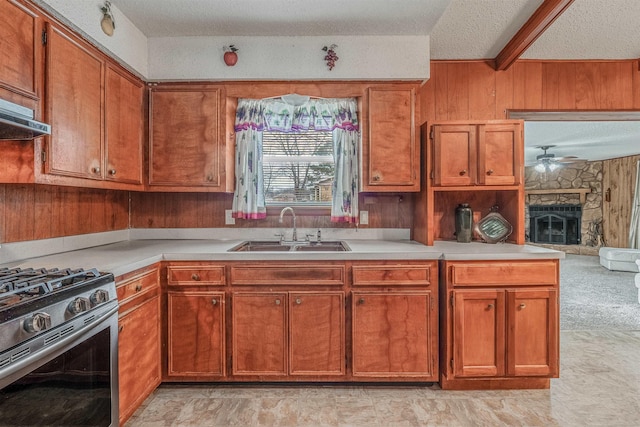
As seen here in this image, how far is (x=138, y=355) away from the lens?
197 centimetres

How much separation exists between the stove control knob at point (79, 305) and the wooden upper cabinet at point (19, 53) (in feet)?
2.98

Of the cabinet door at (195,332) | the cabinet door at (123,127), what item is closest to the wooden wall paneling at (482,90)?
the cabinet door at (195,332)

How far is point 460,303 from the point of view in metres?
2.22

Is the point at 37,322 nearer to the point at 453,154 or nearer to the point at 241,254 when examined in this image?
the point at 241,254

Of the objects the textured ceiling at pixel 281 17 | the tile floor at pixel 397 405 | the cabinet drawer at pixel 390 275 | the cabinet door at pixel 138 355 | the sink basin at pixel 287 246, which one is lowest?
the tile floor at pixel 397 405

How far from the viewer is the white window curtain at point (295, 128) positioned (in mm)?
2764

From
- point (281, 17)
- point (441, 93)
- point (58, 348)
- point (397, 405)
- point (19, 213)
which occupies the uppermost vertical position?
point (281, 17)

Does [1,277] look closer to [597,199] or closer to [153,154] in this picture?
[153,154]

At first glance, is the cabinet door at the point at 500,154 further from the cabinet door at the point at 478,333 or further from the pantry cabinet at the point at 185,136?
the pantry cabinet at the point at 185,136

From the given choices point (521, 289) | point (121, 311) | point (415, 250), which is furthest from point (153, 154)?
point (521, 289)

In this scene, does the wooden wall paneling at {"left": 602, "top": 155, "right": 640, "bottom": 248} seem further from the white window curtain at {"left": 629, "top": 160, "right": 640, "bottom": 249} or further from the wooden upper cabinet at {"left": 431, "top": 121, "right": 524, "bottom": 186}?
the wooden upper cabinet at {"left": 431, "top": 121, "right": 524, "bottom": 186}

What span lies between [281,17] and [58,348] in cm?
214

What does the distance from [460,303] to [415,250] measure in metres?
0.42

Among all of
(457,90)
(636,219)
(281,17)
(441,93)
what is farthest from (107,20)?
(636,219)
